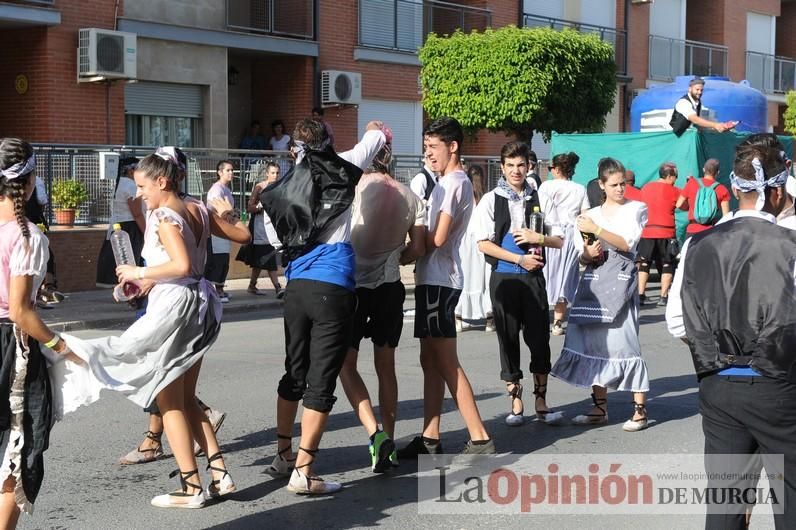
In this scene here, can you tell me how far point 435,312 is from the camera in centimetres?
667

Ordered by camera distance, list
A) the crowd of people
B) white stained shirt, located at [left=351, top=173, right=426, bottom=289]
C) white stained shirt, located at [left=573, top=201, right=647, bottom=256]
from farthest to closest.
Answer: white stained shirt, located at [left=573, top=201, right=647, bottom=256] < white stained shirt, located at [left=351, top=173, right=426, bottom=289] < the crowd of people

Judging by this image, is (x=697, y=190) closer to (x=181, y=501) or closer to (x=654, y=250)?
(x=654, y=250)

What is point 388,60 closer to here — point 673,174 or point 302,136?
point 673,174

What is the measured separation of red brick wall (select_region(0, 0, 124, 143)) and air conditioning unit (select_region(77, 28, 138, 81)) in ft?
0.79

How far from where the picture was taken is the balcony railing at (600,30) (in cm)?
2792

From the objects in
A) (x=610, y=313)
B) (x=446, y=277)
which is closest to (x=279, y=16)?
(x=610, y=313)

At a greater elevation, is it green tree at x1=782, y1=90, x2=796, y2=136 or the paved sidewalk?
green tree at x1=782, y1=90, x2=796, y2=136

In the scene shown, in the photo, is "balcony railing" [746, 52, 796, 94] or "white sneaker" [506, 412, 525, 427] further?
"balcony railing" [746, 52, 796, 94]

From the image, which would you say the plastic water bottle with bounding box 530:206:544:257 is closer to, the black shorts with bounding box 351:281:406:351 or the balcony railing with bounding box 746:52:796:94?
the black shorts with bounding box 351:281:406:351

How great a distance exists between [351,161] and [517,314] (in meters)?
2.28

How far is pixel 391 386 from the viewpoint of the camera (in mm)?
6715

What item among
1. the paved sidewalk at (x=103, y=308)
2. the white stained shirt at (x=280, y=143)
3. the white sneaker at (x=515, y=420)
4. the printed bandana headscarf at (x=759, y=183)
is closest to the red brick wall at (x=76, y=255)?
the paved sidewalk at (x=103, y=308)

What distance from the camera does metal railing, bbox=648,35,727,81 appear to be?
32.1m

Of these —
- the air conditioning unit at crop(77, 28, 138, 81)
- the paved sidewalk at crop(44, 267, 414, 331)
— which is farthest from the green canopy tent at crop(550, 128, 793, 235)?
the air conditioning unit at crop(77, 28, 138, 81)
